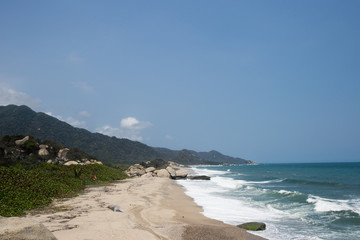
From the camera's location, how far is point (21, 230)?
5922mm

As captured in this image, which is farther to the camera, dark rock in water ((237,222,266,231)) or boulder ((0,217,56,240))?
dark rock in water ((237,222,266,231))

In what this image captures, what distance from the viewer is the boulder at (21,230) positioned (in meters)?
5.72

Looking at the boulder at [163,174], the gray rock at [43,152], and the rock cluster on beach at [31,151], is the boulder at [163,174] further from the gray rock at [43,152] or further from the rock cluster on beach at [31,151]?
the gray rock at [43,152]

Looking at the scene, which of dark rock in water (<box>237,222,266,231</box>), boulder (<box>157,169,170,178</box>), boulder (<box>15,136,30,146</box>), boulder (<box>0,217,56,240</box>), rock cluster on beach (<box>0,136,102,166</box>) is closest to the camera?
boulder (<box>0,217,56,240</box>)

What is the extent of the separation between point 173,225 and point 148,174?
123 ft

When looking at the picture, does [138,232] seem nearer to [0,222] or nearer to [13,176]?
[0,222]

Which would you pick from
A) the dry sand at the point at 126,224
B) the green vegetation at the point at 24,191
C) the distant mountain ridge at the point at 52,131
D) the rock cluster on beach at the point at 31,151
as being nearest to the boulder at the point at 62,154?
the rock cluster on beach at the point at 31,151

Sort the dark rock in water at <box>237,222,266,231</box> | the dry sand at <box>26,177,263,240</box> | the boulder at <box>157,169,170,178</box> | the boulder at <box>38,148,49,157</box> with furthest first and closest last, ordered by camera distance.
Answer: the boulder at <box>157,169,170,178</box> < the boulder at <box>38,148,49,157</box> < the dark rock in water at <box>237,222,266,231</box> < the dry sand at <box>26,177,263,240</box>

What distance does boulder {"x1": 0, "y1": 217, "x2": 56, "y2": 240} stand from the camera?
5.72 meters

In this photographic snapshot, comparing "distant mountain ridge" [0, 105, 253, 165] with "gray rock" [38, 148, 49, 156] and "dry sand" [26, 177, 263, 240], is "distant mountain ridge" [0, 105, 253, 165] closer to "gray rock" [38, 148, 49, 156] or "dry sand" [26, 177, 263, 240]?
"gray rock" [38, 148, 49, 156]

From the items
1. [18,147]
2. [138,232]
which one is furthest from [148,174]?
[138,232]

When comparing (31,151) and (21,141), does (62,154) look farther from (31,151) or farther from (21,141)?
(21,141)

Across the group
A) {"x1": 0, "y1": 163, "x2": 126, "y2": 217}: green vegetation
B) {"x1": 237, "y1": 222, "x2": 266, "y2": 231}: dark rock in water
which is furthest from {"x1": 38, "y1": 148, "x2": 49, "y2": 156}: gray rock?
{"x1": 237, "y1": 222, "x2": 266, "y2": 231}: dark rock in water

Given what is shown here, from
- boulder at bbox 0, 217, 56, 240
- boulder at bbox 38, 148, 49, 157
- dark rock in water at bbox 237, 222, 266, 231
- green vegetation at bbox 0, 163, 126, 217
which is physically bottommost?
dark rock in water at bbox 237, 222, 266, 231
